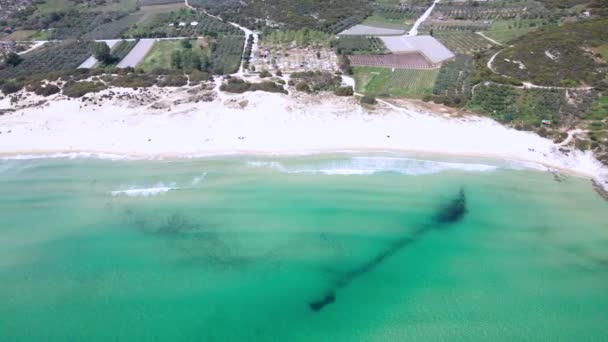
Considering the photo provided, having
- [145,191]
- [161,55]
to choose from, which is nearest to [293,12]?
[161,55]

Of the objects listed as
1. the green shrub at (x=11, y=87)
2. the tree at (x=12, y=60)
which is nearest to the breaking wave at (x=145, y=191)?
the green shrub at (x=11, y=87)

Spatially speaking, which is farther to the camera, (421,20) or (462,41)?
(421,20)

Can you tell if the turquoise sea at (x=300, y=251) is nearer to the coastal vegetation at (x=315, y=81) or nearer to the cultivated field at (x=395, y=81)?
the cultivated field at (x=395, y=81)

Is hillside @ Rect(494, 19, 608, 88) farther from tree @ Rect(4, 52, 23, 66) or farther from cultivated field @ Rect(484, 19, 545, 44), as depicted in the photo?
tree @ Rect(4, 52, 23, 66)

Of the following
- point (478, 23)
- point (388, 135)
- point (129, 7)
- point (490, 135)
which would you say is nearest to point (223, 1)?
point (129, 7)

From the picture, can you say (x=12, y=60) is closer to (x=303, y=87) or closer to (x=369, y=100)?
(x=303, y=87)

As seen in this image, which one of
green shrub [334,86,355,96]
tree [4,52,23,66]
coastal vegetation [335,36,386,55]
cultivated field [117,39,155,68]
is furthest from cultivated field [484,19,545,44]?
tree [4,52,23,66]

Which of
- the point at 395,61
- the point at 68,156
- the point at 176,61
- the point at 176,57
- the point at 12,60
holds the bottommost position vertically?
the point at 68,156
